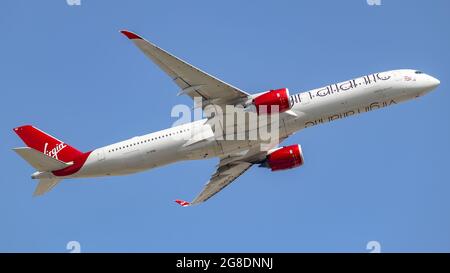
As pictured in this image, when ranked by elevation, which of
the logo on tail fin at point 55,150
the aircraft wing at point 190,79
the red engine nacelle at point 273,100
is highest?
the aircraft wing at point 190,79

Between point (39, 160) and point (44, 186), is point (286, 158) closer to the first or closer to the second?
point (44, 186)

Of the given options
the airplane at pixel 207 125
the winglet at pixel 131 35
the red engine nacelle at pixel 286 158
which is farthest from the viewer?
the red engine nacelle at pixel 286 158

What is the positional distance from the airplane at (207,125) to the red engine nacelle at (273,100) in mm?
73

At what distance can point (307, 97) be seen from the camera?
5694 cm

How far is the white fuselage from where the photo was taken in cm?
5653

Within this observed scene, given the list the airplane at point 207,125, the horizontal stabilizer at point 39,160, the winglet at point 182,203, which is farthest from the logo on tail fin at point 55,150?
the winglet at point 182,203

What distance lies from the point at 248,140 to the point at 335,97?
288 inches

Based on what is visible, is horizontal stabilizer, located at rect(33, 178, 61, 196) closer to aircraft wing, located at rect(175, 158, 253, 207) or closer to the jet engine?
aircraft wing, located at rect(175, 158, 253, 207)

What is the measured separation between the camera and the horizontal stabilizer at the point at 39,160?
189ft

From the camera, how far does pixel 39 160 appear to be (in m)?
58.8

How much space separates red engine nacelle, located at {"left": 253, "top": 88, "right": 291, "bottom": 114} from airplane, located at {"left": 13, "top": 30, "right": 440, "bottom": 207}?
0.24 ft

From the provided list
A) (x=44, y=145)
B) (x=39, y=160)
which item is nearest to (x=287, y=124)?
(x=39, y=160)

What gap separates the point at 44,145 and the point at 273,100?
1875cm

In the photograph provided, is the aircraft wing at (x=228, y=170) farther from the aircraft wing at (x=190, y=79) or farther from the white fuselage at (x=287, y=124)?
the aircraft wing at (x=190, y=79)
